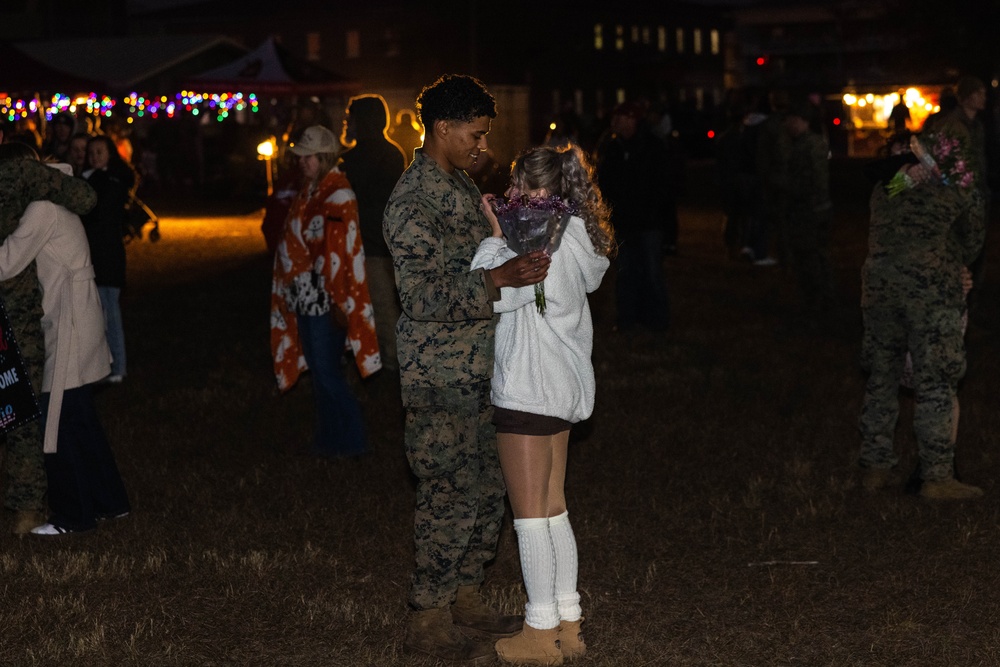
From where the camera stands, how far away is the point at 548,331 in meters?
4.62

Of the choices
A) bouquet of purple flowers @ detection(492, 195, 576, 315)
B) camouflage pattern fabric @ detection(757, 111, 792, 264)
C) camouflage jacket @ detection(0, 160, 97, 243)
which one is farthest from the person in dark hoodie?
bouquet of purple flowers @ detection(492, 195, 576, 315)

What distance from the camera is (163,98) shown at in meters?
29.9

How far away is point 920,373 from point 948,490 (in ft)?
2.12

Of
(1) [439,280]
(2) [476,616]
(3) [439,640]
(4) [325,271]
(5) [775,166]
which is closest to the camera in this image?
(1) [439,280]

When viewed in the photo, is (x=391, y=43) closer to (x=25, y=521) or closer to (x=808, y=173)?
(x=808, y=173)

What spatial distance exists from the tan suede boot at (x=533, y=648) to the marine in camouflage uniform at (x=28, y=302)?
2.91 metres

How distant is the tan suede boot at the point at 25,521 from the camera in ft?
22.0

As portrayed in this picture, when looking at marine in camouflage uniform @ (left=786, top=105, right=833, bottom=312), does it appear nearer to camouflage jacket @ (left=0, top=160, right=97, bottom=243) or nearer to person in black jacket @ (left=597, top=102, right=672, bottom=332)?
person in black jacket @ (left=597, top=102, right=672, bottom=332)

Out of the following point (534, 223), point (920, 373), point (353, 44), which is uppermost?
point (353, 44)

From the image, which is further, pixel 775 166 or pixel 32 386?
pixel 775 166

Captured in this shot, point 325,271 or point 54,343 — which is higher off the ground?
point 325,271

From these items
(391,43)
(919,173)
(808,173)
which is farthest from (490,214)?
(391,43)

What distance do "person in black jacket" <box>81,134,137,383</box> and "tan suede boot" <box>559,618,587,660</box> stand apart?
5.92 meters

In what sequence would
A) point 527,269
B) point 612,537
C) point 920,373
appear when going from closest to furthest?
point 527,269 → point 612,537 → point 920,373
